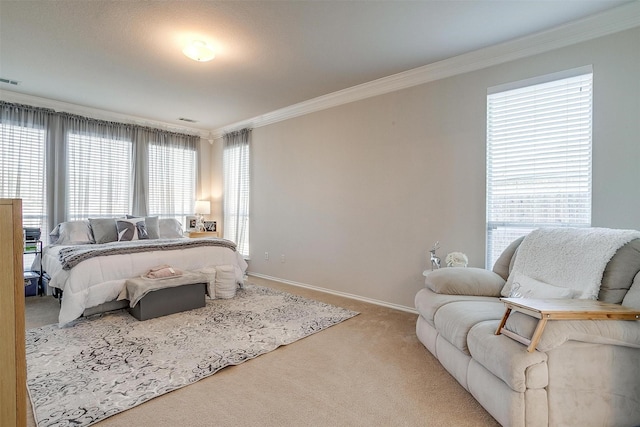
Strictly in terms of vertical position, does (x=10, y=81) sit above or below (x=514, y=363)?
above

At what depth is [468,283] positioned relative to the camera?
2504 mm

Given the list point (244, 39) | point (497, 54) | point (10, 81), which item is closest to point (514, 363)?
point (497, 54)

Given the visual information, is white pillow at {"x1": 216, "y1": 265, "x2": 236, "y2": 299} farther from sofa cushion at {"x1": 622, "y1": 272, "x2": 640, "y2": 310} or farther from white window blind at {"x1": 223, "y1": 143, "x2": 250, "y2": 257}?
sofa cushion at {"x1": 622, "y1": 272, "x2": 640, "y2": 310}

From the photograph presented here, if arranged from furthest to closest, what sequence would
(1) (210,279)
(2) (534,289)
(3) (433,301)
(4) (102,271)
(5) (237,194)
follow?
(5) (237,194), (1) (210,279), (4) (102,271), (3) (433,301), (2) (534,289)

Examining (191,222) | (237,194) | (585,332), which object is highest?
(237,194)

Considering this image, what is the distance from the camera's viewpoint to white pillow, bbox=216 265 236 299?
13.4ft

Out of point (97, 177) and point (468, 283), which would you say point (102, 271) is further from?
point (468, 283)

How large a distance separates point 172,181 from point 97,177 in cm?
115

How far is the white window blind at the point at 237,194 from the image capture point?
5.71 metres

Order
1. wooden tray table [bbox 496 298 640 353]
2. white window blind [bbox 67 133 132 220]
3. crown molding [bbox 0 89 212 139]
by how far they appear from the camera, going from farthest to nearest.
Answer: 1. white window blind [bbox 67 133 132 220]
2. crown molding [bbox 0 89 212 139]
3. wooden tray table [bbox 496 298 640 353]

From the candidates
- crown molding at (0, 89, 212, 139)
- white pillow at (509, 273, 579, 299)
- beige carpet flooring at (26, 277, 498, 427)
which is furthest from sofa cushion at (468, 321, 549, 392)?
crown molding at (0, 89, 212, 139)

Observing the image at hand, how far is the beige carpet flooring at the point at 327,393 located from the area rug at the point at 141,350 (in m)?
0.12

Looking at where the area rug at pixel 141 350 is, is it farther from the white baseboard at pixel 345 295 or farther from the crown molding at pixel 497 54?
the crown molding at pixel 497 54

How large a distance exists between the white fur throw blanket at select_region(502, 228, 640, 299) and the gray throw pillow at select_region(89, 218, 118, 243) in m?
4.78
